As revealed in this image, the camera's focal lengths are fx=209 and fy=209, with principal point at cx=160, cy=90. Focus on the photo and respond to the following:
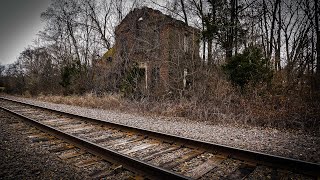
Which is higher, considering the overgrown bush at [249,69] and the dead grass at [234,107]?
the overgrown bush at [249,69]

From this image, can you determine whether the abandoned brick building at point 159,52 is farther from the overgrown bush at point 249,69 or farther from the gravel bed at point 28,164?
the gravel bed at point 28,164

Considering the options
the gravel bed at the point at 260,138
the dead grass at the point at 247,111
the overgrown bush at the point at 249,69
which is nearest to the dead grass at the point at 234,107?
the dead grass at the point at 247,111

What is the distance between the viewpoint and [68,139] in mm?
5504

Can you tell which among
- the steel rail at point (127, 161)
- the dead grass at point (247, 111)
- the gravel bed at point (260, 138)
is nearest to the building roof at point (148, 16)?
the dead grass at point (247, 111)

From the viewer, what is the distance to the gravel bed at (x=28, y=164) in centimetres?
366

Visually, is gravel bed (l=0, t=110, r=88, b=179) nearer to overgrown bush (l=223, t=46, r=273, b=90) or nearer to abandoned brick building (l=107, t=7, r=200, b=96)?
abandoned brick building (l=107, t=7, r=200, b=96)

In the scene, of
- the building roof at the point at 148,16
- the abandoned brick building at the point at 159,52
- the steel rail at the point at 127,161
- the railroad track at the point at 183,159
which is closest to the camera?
the steel rail at the point at 127,161

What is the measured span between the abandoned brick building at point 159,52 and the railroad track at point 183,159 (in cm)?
659

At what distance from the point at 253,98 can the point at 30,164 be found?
895cm

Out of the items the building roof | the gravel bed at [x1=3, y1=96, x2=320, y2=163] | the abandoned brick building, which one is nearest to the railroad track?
the gravel bed at [x1=3, y1=96, x2=320, y2=163]

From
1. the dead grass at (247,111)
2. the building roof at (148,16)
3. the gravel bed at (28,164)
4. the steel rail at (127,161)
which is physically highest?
the building roof at (148,16)

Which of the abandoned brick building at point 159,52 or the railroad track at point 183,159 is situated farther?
the abandoned brick building at point 159,52

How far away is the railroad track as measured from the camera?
3.57 metres

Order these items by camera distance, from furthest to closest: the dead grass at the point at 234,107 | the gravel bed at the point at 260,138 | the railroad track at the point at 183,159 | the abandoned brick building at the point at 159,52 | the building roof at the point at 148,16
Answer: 1. the building roof at the point at 148,16
2. the abandoned brick building at the point at 159,52
3. the dead grass at the point at 234,107
4. the gravel bed at the point at 260,138
5. the railroad track at the point at 183,159
